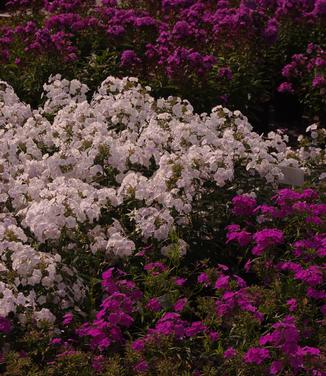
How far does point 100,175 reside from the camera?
5730mm

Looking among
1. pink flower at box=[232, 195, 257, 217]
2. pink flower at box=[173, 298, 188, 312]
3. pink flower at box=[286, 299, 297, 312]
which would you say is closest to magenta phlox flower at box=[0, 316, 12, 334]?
pink flower at box=[173, 298, 188, 312]

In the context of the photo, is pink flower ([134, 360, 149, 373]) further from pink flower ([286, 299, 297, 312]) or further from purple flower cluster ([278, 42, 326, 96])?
purple flower cluster ([278, 42, 326, 96])

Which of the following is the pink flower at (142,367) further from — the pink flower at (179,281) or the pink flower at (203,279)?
the pink flower at (203,279)

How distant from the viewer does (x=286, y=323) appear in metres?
4.15

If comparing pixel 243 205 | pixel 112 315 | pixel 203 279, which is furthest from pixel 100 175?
pixel 112 315

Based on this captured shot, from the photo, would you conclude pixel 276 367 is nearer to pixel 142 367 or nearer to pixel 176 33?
pixel 142 367

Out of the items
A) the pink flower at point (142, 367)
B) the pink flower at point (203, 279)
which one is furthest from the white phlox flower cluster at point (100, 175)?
the pink flower at point (142, 367)

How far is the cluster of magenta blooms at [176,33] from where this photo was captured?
7793 mm

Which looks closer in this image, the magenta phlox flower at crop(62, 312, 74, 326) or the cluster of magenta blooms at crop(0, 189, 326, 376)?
the cluster of magenta blooms at crop(0, 189, 326, 376)

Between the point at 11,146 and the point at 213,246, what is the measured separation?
62.2 inches

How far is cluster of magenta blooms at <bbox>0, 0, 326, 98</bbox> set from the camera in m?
7.79

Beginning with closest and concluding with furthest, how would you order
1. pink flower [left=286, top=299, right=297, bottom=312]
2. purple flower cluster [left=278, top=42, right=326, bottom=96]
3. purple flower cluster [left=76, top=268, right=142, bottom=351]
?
purple flower cluster [left=76, top=268, right=142, bottom=351] < pink flower [left=286, top=299, right=297, bottom=312] < purple flower cluster [left=278, top=42, right=326, bottom=96]

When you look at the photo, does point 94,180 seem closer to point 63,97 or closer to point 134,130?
point 134,130

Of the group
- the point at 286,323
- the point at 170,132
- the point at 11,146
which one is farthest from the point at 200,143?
the point at 286,323
